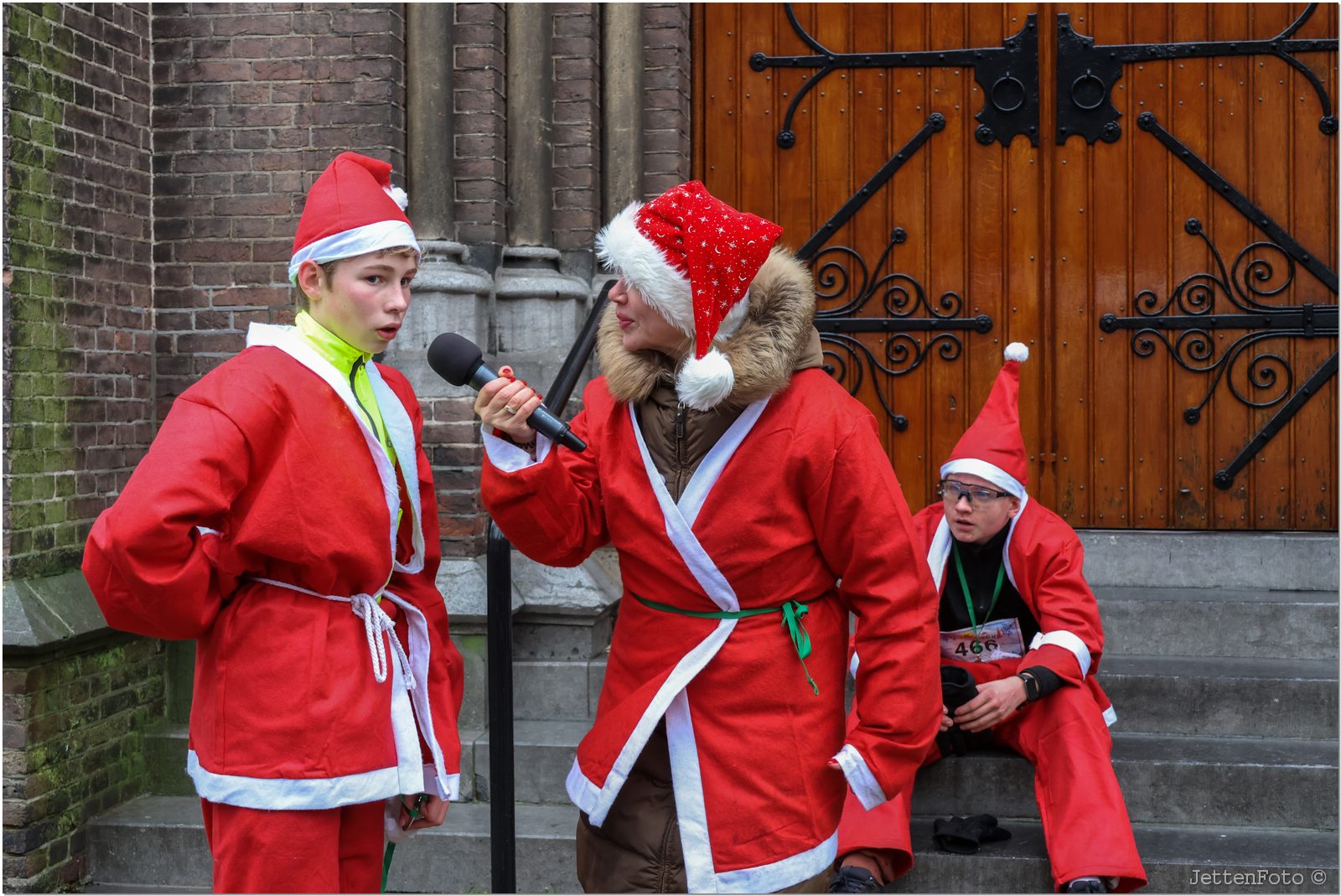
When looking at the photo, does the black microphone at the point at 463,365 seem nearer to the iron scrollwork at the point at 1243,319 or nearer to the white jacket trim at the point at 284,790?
the white jacket trim at the point at 284,790

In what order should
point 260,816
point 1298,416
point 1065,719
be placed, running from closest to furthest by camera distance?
point 260,816, point 1065,719, point 1298,416

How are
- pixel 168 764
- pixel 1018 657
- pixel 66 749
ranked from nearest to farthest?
pixel 1018 657, pixel 66 749, pixel 168 764

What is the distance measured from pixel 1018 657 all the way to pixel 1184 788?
613 mm

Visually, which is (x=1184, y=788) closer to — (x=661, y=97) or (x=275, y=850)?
(x=275, y=850)

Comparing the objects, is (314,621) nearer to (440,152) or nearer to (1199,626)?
(440,152)

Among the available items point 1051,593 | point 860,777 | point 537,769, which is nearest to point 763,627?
point 860,777

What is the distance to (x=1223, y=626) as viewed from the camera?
4422 mm

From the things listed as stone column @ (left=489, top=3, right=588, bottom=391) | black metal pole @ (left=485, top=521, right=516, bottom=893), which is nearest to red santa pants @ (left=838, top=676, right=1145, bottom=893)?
black metal pole @ (left=485, top=521, right=516, bottom=893)

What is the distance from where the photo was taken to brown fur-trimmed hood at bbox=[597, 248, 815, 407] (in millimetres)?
2316

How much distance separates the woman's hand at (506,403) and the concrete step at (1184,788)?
206 cm

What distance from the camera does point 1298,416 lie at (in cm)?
490

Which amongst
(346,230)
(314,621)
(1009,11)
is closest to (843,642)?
(314,621)

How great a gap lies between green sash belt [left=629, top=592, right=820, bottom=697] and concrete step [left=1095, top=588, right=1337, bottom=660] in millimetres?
2410

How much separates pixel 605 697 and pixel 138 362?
2.61 meters
